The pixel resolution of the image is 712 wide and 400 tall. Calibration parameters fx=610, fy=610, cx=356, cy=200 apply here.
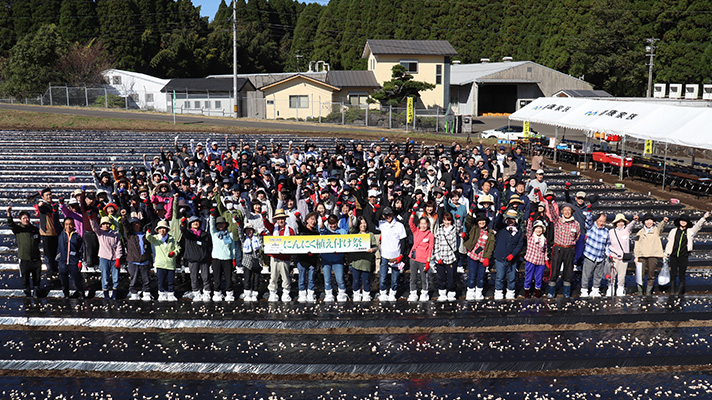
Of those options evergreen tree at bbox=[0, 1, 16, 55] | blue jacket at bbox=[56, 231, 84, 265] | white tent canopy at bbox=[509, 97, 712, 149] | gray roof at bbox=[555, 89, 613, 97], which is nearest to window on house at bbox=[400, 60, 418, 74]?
gray roof at bbox=[555, 89, 613, 97]

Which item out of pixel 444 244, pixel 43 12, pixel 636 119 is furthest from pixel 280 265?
pixel 43 12

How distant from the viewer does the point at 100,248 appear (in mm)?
10078

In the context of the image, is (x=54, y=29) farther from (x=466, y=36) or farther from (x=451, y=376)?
(x=451, y=376)

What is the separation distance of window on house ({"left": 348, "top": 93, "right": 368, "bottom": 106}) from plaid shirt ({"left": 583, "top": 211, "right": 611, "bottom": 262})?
38950mm

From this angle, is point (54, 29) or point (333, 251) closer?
point (333, 251)

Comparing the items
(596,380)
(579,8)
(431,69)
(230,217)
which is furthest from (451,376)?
(579,8)

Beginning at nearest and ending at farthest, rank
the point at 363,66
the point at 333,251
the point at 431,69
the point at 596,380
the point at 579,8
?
1. the point at 596,380
2. the point at 333,251
3. the point at 431,69
4. the point at 579,8
5. the point at 363,66

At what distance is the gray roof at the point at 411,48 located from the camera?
4841 centimetres

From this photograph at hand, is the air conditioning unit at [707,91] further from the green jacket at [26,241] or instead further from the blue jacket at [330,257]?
the green jacket at [26,241]

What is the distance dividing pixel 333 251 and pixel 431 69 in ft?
136

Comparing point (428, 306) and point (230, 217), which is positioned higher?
point (230, 217)

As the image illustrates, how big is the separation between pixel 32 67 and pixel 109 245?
4416 cm

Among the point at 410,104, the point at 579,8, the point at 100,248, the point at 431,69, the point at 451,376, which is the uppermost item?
the point at 579,8

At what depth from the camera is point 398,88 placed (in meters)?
43.8
